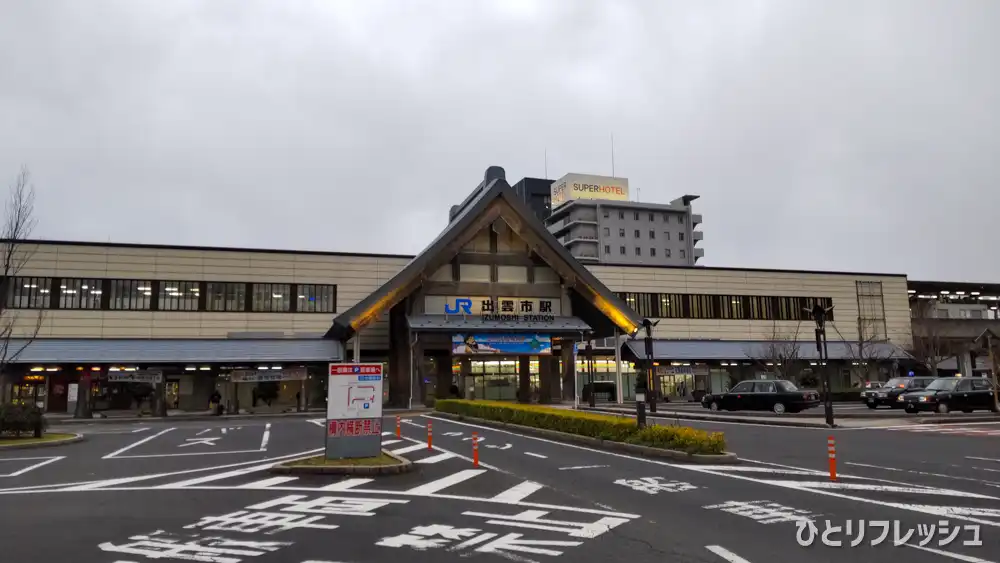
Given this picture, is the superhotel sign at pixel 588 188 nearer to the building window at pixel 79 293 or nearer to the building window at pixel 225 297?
the building window at pixel 225 297

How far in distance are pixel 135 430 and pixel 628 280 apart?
34.9 meters

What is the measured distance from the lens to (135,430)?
27.2 m

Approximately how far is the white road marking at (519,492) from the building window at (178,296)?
3620cm

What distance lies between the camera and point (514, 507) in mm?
10031

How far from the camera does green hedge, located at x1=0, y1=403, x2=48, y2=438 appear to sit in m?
21.1

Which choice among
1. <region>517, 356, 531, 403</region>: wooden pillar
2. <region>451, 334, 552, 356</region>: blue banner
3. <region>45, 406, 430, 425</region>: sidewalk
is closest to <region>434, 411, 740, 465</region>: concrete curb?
<region>451, 334, 552, 356</region>: blue banner

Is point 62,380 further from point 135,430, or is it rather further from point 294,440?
point 294,440

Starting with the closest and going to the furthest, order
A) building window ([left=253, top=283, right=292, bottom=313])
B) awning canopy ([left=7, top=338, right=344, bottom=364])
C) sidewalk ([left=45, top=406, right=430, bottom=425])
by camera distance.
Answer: sidewalk ([left=45, top=406, right=430, bottom=425]) → awning canopy ([left=7, top=338, right=344, bottom=364]) → building window ([left=253, top=283, right=292, bottom=313])

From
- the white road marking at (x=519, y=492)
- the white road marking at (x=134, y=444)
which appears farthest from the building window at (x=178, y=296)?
the white road marking at (x=519, y=492)

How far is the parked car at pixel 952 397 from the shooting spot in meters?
27.9

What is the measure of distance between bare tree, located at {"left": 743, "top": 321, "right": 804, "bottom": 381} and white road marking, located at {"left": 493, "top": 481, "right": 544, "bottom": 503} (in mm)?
36959

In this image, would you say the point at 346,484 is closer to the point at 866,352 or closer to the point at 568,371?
the point at 568,371

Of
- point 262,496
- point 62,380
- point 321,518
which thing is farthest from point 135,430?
point 321,518

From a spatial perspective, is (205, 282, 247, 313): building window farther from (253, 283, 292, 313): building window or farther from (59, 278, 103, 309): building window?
(59, 278, 103, 309): building window
